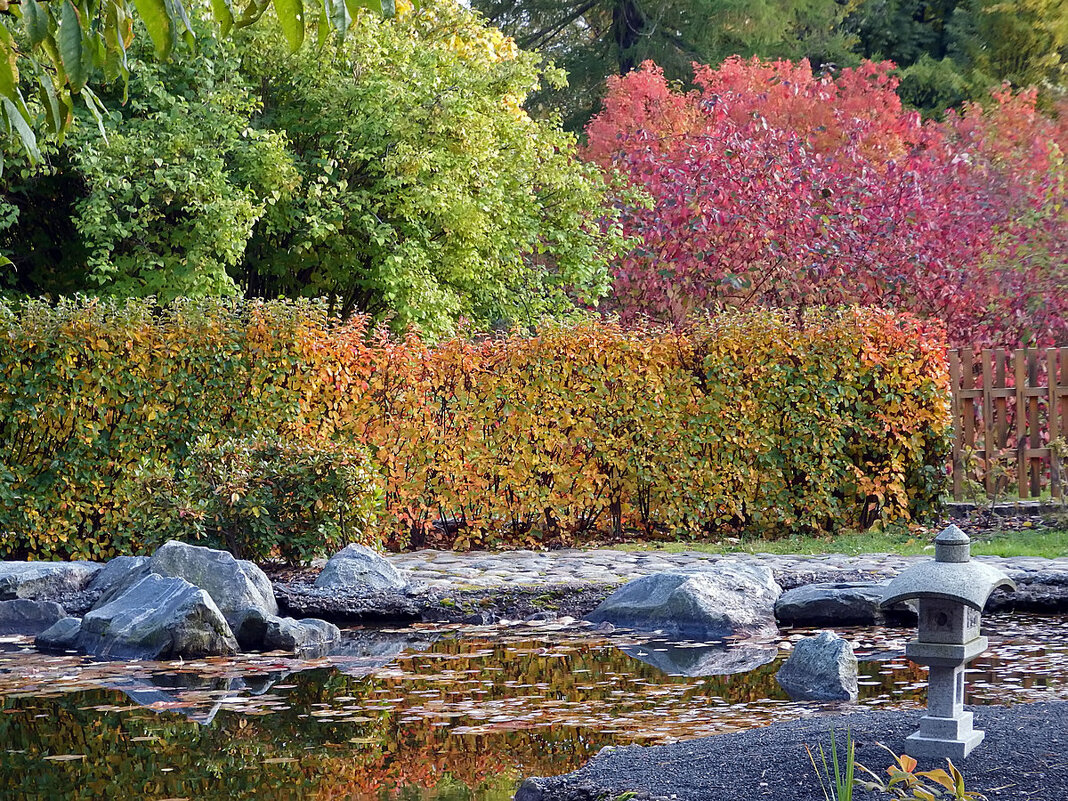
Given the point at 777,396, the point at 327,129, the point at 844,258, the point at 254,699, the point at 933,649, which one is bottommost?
the point at 254,699

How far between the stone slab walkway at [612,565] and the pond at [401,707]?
105cm

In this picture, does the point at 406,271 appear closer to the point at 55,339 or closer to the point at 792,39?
the point at 55,339

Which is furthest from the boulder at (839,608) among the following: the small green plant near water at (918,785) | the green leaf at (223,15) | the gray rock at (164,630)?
the green leaf at (223,15)

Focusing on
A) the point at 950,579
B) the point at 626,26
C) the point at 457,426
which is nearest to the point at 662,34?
the point at 626,26

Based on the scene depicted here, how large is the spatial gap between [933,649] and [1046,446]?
395 inches

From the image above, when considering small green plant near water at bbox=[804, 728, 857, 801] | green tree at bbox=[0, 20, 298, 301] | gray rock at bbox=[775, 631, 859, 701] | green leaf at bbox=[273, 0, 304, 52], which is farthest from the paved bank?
green leaf at bbox=[273, 0, 304, 52]

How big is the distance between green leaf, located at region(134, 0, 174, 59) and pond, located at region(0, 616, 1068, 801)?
10.4 ft

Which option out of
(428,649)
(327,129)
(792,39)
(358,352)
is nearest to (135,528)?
(358,352)

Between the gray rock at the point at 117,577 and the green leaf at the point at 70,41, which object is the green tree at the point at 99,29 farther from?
the gray rock at the point at 117,577

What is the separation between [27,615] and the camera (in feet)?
29.5

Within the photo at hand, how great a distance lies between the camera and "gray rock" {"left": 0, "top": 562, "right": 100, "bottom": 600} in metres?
9.15

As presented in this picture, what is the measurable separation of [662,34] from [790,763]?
2698cm

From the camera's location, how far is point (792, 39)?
96.6 ft

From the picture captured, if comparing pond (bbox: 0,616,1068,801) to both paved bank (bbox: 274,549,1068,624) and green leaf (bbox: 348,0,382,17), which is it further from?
green leaf (bbox: 348,0,382,17)
